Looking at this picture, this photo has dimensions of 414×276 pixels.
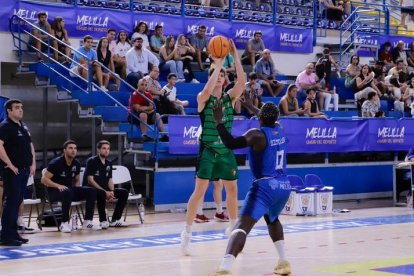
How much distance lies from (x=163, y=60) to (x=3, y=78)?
3672 millimetres

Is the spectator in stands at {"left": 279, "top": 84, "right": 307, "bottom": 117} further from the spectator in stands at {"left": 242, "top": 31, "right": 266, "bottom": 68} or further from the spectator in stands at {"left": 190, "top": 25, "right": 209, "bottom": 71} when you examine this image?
the spectator in stands at {"left": 242, "top": 31, "right": 266, "bottom": 68}

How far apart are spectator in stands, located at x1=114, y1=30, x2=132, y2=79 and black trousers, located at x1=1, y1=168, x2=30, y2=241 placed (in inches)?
288

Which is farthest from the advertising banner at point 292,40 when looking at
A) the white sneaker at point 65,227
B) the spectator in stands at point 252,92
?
the white sneaker at point 65,227

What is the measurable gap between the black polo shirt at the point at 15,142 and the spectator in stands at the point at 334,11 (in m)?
16.1

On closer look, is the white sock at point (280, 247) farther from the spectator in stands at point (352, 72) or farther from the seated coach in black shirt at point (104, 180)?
the spectator in stands at point (352, 72)

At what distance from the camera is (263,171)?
839 centimetres

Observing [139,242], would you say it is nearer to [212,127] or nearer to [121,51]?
[212,127]

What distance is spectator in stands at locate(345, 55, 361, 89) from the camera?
870 inches

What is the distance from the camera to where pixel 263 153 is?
841 centimetres

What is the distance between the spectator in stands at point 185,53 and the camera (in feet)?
64.0

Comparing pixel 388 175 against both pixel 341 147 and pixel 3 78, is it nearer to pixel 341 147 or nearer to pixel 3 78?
pixel 341 147

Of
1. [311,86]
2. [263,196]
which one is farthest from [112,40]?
[263,196]

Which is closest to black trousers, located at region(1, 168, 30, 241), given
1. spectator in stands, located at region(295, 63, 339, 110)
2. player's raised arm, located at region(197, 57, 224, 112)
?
player's raised arm, located at region(197, 57, 224, 112)

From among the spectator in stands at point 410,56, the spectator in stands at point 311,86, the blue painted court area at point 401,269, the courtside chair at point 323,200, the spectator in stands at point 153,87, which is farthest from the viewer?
the spectator in stands at point 410,56
